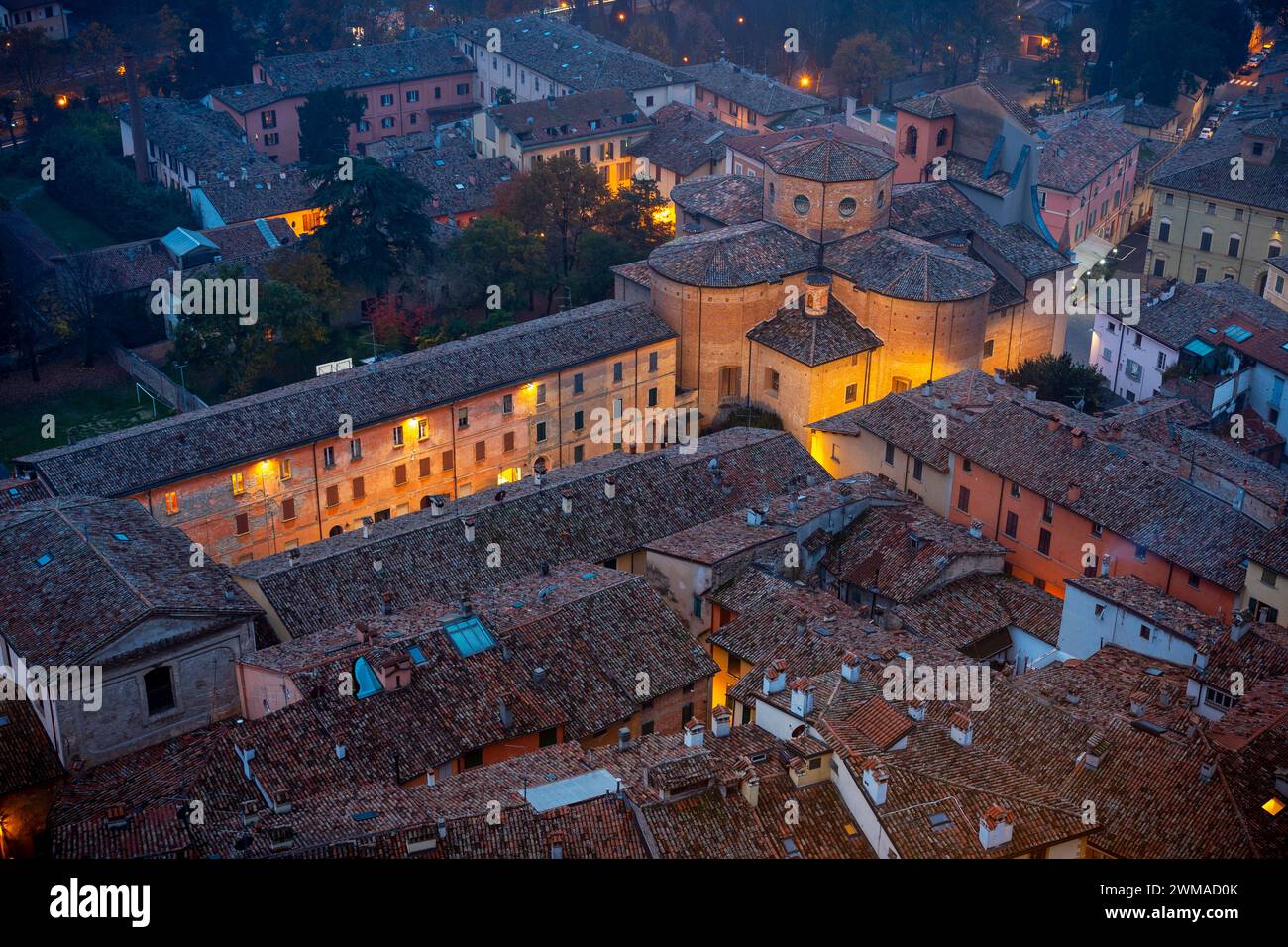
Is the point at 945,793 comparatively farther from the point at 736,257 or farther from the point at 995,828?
the point at 736,257

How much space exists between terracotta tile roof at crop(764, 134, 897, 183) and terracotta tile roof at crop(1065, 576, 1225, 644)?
21653mm

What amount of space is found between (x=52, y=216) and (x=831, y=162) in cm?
4219

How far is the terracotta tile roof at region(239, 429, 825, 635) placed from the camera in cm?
3638

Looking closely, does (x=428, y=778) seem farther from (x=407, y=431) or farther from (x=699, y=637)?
(x=407, y=431)

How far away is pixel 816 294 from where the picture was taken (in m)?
51.6

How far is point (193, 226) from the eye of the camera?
71.9 m

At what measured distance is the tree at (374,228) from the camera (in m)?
59.6

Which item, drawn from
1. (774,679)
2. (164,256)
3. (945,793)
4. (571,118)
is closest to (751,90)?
(571,118)

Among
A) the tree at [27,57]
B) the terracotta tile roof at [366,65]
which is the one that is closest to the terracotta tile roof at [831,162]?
the terracotta tile roof at [366,65]

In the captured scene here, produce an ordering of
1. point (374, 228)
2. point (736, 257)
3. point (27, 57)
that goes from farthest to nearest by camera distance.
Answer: point (27, 57), point (374, 228), point (736, 257)

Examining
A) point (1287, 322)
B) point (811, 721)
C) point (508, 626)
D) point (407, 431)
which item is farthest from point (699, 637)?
point (1287, 322)
